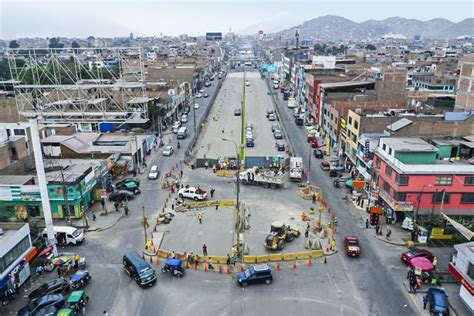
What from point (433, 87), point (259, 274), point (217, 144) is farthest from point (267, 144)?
point (433, 87)

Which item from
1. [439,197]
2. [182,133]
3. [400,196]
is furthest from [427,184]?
[182,133]

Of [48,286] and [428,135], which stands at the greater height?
[428,135]

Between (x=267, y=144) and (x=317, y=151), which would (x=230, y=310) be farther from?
(x=267, y=144)

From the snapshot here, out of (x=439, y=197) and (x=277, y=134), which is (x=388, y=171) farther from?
(x=277, y=134)

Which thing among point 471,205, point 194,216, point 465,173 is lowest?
point 194,216

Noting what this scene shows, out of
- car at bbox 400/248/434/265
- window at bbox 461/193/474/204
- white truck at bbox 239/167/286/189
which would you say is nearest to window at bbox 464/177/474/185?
window at bbox 461/193/474/204

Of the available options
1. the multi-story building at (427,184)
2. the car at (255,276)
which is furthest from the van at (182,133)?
the car at (255,276)

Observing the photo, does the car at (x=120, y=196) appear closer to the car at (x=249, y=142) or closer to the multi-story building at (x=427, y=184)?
the car at (x=249, y=142)

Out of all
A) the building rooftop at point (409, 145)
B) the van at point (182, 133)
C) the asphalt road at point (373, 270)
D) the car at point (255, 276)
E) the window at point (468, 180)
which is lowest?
the asphalt road at point (373, 270)
